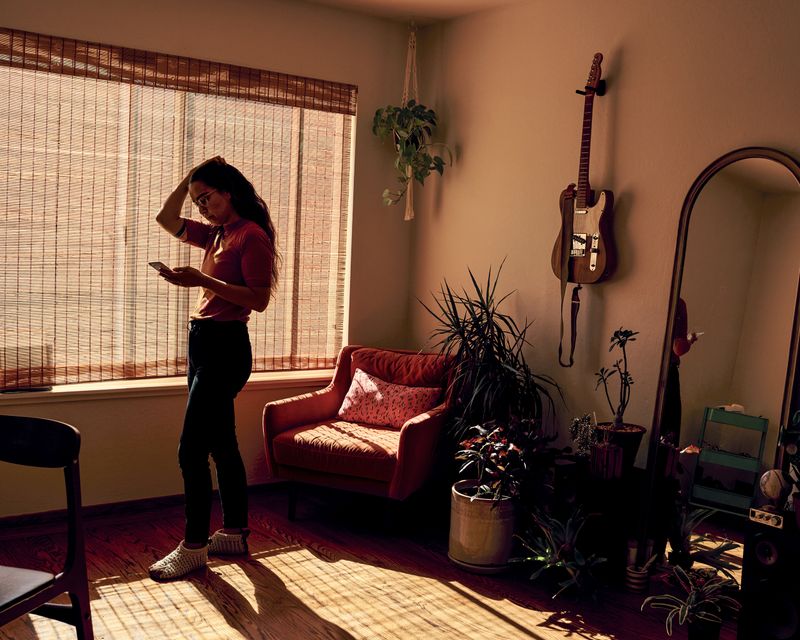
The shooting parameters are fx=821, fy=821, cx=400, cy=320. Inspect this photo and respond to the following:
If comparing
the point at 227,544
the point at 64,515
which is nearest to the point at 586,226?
the point at 227,544

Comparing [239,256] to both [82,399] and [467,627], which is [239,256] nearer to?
[82,399]

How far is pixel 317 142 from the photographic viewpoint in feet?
14.6

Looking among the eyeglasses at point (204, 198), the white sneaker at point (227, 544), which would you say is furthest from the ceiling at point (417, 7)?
the white sneaker at point (227, 544)

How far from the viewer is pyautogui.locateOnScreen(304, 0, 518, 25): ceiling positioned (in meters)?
4.16

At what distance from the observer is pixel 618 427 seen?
3.36 metres

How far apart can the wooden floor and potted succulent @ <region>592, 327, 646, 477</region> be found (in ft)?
1.65

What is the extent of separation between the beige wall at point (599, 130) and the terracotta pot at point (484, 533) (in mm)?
647

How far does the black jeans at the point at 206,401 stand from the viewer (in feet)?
10.4

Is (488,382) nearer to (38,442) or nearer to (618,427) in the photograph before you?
(618,427)

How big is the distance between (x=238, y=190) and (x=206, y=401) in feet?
2.75

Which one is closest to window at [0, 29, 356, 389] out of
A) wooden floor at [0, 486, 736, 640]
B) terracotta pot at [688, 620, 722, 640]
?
wooden floor at [0, 486, 736, 640]

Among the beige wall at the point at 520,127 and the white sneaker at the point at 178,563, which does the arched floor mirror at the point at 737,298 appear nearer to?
the beige wall at the point at 520,127

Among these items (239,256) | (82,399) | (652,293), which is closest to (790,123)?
(652,293)

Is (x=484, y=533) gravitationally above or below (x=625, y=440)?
below
